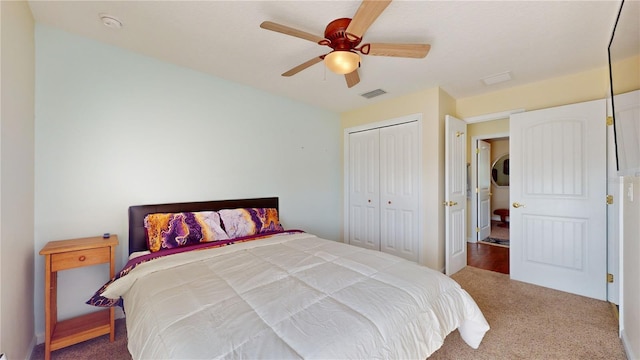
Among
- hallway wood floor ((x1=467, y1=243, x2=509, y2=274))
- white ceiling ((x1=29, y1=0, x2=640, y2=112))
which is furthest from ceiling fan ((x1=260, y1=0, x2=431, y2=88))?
hallway wood floor ((x1=467, y1=243, x2=509, y2=274))

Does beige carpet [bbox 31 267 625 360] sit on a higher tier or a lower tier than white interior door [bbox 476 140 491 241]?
lower

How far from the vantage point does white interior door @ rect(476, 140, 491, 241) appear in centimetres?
494

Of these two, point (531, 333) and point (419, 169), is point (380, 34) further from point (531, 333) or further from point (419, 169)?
point (531, 333)

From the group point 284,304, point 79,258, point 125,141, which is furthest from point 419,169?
point 79,258

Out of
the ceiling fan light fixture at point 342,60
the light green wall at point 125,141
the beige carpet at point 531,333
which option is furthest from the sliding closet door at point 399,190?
the ceiling fan light fixture at point 342,60

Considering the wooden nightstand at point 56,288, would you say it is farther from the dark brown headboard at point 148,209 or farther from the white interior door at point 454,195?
the white interior door at point 454,195

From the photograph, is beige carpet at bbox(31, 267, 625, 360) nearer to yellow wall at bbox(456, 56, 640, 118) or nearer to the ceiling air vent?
yellow wall at bbox(456, 56, 640, 118)

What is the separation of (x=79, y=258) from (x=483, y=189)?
236 inches

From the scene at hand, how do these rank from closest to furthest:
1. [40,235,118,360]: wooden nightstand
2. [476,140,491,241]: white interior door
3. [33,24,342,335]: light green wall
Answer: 1. [40,235,118,360]: wooden nightstand
2. [33,24,342,335]: light green wall
3. [476,140,491,241]: white interior door

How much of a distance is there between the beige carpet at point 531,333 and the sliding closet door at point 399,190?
986mm

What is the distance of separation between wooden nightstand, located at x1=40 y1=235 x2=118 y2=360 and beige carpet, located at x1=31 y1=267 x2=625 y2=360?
0.12 metres

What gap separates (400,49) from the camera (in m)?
1.81

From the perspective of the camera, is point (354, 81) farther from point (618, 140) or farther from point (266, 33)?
point (618, 140)

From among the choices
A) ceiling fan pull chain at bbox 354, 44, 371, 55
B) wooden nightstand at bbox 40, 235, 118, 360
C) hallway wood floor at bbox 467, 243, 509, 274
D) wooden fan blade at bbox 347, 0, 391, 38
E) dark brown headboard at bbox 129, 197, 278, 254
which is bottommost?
hallway wood floor at bbox 467, 243, 509, 274
